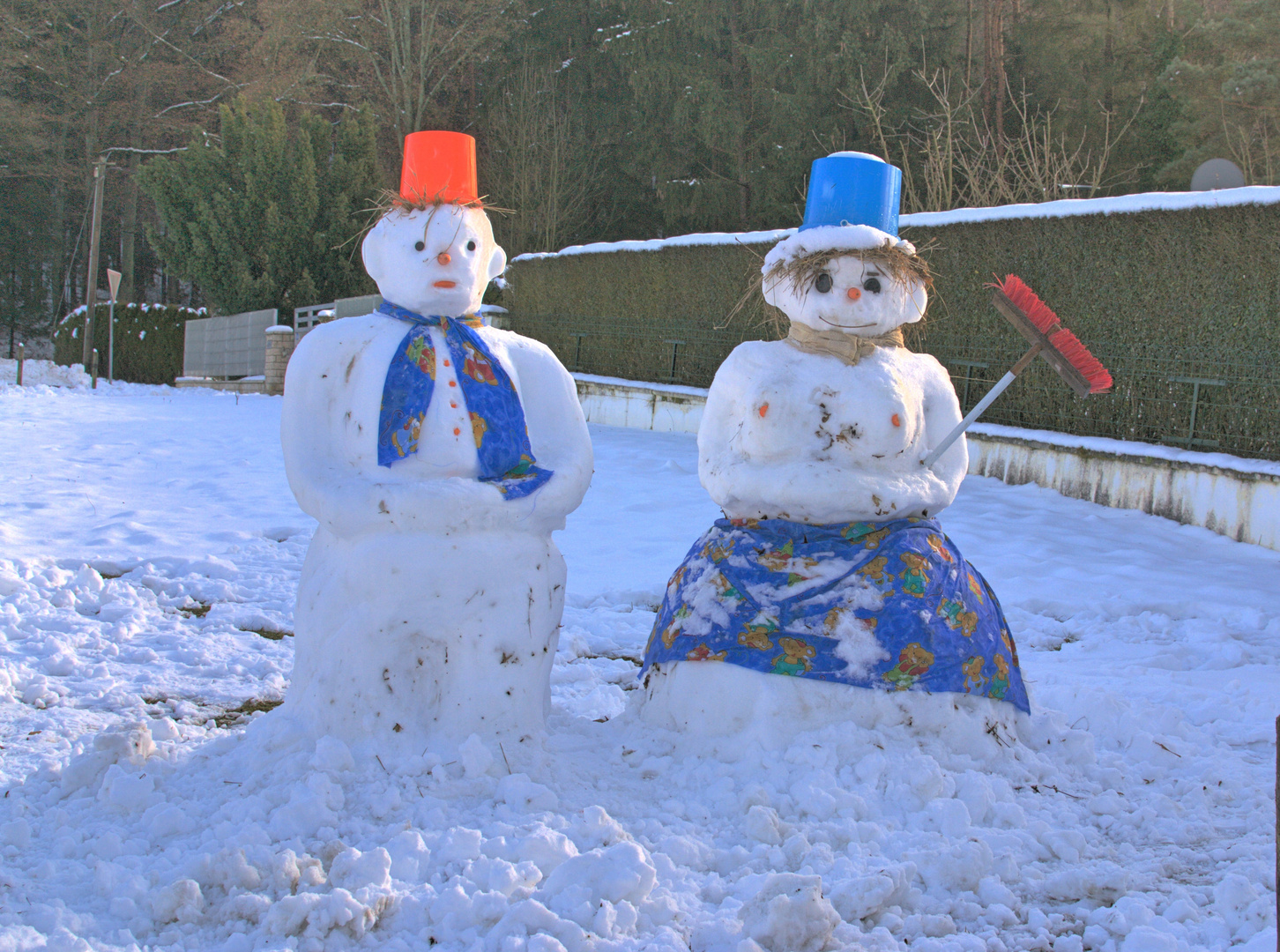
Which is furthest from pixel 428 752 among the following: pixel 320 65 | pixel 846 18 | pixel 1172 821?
pixel 320 65

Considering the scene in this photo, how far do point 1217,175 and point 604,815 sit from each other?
54.1ft

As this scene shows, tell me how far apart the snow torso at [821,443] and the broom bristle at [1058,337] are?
1.39 ft

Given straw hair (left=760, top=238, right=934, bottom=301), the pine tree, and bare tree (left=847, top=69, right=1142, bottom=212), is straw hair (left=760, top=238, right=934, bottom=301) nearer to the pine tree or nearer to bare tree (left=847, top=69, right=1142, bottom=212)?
bare tree (left=847, top=69, right=1142, bottom=212)

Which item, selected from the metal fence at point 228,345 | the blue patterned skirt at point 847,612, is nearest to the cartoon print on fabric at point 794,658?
the blue patterned skirt at point 847,612

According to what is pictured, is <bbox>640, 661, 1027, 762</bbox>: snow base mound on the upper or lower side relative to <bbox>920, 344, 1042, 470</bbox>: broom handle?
lower

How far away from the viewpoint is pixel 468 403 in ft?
11.0

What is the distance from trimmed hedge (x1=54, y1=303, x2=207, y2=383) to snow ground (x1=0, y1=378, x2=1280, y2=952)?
2154 cm

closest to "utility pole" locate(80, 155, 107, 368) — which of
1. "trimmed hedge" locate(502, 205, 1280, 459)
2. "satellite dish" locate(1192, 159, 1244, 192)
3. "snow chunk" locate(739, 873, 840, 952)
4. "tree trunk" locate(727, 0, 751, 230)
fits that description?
"tree trunk" locate(727, 0, 751, 230)

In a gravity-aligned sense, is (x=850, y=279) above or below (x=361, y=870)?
above

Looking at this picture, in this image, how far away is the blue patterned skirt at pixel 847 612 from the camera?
327cm

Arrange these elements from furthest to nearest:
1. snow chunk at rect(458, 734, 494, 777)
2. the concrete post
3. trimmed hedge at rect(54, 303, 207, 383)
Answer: trimmed hedge at rect(54, 303, 207, 383) → the concrete post → snow chunk at rect(458, 734, 494, 777)

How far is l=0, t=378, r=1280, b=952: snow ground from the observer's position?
2.40 metres

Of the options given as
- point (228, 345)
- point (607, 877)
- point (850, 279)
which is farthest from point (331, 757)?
point (228, 345)

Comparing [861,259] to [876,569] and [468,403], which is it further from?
→ [468,403]
